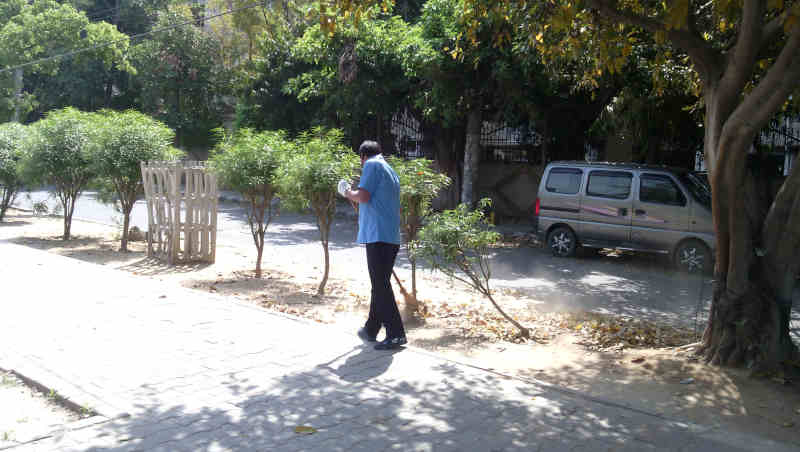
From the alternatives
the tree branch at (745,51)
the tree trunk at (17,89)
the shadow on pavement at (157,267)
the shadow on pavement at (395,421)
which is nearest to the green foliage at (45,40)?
the tree trunk at (17,89)

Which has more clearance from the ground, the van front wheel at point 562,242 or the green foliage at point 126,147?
the green foliage at point 126,147

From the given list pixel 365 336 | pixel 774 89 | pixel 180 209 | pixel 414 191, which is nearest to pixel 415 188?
pixel 414 191

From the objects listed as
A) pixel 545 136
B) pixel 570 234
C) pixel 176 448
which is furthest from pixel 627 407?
pixel 545 136

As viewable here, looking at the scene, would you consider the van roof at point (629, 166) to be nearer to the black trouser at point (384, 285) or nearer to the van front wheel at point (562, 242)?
the van front wheel at point (562, 242)

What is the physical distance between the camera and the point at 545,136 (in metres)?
19.0

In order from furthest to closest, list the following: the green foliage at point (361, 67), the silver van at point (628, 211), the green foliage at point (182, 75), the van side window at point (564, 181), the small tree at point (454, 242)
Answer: the green foliage at point (182, 75)
the green foliage at point (361, 67)
the van side window at point (564, 181)
the silver van at point (628, 211)
the small tree at point (454, 242)

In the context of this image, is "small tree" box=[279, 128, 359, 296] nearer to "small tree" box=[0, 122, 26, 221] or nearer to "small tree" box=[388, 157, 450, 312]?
"small tree" box=[388, 157, 450, 312]

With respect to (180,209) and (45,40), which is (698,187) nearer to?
(180,209)

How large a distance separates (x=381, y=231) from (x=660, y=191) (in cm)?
710

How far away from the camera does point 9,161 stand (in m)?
16.2

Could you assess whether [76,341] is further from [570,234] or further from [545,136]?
[545,136]

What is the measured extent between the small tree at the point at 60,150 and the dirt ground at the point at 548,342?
2.63m

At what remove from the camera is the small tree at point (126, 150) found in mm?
11781

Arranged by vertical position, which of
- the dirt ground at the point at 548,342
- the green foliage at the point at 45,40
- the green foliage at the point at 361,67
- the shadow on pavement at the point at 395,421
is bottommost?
the shadow on pavement at the point at 395,421
